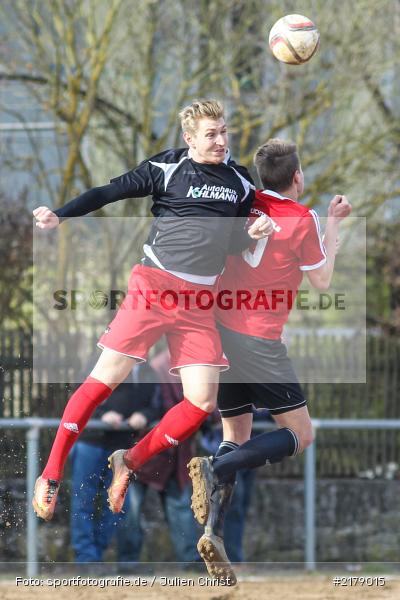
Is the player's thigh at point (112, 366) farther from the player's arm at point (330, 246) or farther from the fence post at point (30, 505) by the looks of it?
the fence post at point (30, 505)

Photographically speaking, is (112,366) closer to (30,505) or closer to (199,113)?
(199,113)

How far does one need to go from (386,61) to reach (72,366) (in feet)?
16.0

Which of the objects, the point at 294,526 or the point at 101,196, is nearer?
the point at 101,196

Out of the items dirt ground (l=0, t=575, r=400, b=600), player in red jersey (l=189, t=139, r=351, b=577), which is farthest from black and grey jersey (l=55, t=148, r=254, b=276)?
dirt ground (l=0, t=575, r=400, b=600)

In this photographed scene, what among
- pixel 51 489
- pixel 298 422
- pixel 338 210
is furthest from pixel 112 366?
pixel 338 210

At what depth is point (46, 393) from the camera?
37.3ft

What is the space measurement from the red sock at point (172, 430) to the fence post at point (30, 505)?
2.61m

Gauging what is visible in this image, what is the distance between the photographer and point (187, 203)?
6734 mm

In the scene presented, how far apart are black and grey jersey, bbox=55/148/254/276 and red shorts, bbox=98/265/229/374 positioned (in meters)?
0.12

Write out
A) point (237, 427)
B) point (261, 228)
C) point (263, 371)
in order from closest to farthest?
1. point (261, 228)
2. point (263, 371)
3. point (237, 427)

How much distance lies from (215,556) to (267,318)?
1.46 m

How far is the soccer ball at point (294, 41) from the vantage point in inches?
285

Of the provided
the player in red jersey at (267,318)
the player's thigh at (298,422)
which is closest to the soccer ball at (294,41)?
the player in red jersey at (267,318)

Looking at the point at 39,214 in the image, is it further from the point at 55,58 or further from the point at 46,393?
the point at 55,58
